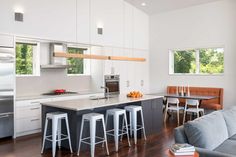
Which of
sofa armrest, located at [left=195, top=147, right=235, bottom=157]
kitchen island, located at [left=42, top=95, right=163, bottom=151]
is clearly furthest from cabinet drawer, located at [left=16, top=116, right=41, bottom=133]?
sofa armrest, located at [left=195, top=147, right=235, bottom=157]

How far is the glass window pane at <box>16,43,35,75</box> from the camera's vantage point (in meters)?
6.25

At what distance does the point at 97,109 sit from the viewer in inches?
189

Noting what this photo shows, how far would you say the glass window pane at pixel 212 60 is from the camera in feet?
24.9

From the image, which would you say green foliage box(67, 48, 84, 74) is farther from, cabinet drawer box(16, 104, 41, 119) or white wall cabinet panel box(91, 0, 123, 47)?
cabinet drawer box(16, 104, 41, 119)

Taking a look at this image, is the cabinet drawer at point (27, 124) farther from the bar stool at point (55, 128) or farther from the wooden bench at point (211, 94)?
the wooden bench at point (211, 94)

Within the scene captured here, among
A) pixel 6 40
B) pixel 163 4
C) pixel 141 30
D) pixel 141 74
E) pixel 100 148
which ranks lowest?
pixel 100 148

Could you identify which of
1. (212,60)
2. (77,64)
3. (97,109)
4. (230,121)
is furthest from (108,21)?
(230,121)

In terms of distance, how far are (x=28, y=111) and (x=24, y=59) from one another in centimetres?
156

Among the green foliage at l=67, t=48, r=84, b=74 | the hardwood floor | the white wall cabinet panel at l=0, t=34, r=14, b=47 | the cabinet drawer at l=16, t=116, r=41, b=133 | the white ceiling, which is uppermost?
the white ceiling

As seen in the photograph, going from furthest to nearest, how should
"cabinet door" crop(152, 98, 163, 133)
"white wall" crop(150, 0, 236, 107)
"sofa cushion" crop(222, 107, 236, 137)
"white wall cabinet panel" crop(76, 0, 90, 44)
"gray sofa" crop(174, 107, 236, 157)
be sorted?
"white wall" crop(150, 0, 236, 107), "white wall cabinet panel" crop(76, 0, 90, 44), "cabinet door" crop(152, 98, 163, 133), "sofa cushion" crop(222, 107, 236, 137), "gray sofa" crop(174, 107, 236, 157)

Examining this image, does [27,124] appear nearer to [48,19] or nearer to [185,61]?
[48,19]

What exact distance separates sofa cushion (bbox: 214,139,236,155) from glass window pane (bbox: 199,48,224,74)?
15.1 feet

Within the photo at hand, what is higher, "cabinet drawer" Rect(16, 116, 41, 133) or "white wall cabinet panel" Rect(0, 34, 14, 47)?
"white wall cabinet panel" Rect(0, 34, 14, 47)

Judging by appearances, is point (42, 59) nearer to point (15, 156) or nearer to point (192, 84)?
point (15, 156)
